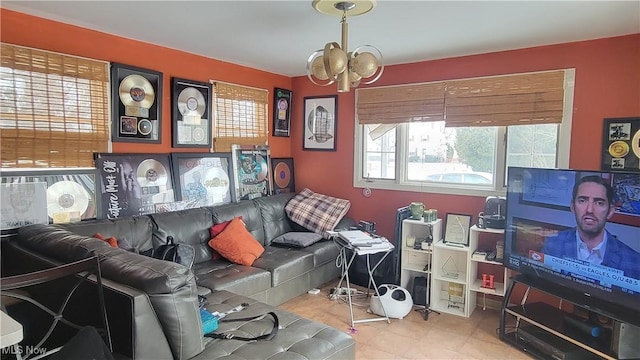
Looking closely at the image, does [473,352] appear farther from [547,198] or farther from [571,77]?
[571,77]

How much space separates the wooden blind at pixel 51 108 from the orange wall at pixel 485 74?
2.41 m

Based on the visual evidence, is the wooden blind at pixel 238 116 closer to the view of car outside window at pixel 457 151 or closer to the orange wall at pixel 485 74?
the orange wall at pixel 485 74

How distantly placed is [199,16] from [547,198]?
111 inches

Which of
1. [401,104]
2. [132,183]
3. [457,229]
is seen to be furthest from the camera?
[401,104]

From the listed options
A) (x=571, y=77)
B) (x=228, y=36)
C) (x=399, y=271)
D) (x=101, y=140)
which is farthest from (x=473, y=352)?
(x=101, y=140)

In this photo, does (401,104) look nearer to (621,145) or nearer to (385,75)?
(385,75)

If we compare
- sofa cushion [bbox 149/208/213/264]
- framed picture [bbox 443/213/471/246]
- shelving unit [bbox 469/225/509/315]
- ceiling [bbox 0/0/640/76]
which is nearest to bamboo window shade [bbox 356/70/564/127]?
ceiling [bbox 0/0/640/76]

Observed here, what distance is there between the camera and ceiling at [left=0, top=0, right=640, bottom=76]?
2527 mm

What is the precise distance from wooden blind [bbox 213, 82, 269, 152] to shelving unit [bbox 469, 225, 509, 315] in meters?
2.57

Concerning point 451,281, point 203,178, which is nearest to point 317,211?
point 203,178

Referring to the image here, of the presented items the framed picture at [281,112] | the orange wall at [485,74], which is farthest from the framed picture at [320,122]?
the framed picture at [281,112]

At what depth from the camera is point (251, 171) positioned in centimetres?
450

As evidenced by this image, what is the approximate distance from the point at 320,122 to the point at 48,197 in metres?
2.88

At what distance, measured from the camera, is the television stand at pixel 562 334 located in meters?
2.43
